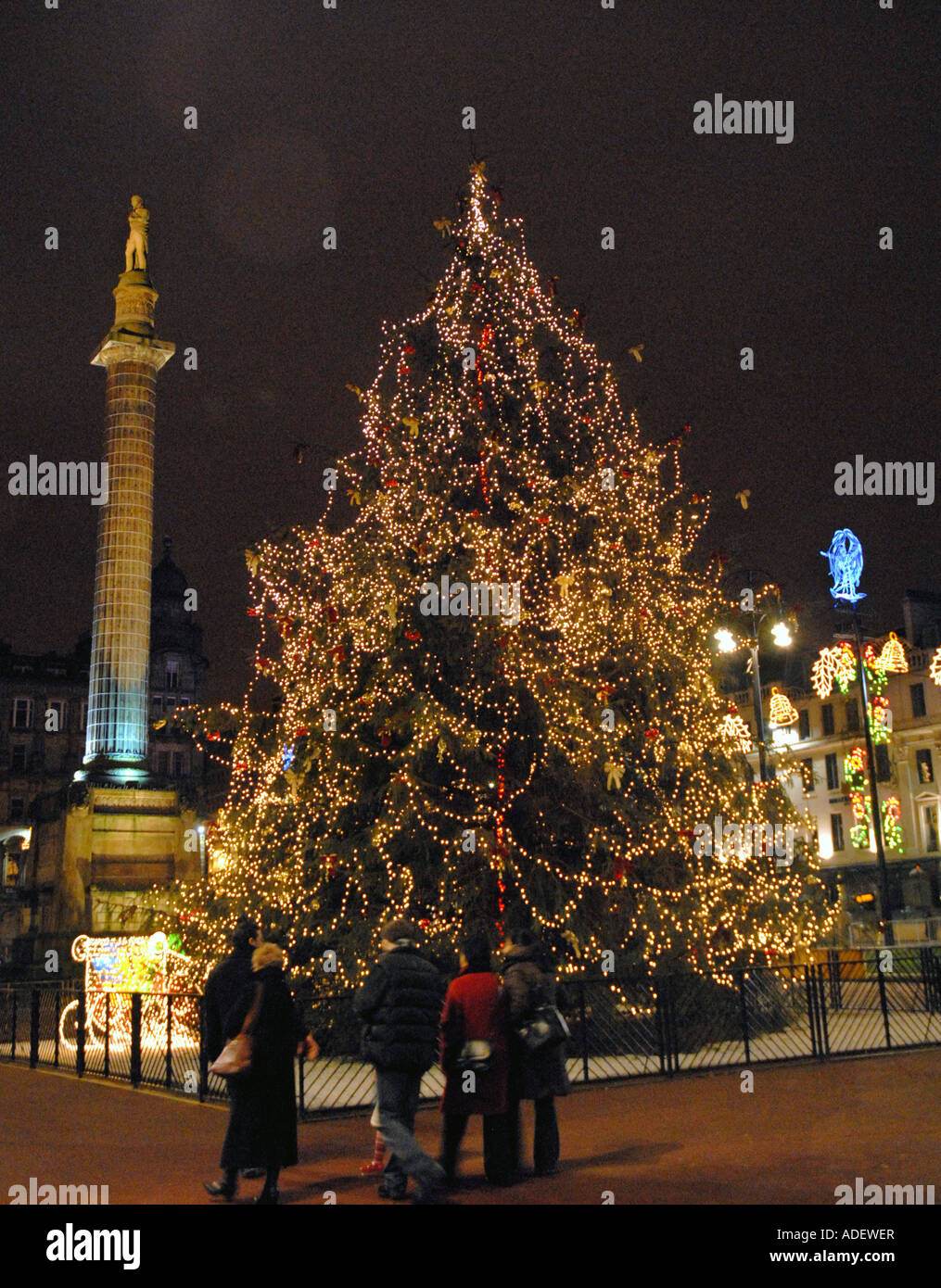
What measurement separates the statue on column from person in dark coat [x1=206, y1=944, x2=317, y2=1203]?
39.4m

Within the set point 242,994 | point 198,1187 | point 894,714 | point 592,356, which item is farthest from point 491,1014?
point 894,714

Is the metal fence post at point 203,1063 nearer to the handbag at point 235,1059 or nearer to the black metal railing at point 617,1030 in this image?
the black metal railing at point 617,1030

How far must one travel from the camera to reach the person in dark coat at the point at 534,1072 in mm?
9773

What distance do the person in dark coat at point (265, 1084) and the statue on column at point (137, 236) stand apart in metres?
39.4

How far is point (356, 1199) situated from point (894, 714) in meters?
53.6

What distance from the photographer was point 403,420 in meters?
19.6

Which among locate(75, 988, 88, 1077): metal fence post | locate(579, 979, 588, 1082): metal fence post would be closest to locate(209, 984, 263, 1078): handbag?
locate(579, 979, 588, 1082): metal fence post

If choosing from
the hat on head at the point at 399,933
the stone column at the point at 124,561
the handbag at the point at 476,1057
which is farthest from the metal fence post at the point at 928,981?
the stone column at the point at 124,561

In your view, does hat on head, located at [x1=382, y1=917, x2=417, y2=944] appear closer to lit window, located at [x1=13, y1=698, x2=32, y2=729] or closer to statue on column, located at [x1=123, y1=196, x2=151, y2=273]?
statue on column, located at [x1=123, y1=196, x2=151, y2=273]

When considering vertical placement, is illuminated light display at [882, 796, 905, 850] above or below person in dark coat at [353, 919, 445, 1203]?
above

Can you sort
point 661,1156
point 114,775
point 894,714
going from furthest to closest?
point 894,714, point 114,775, point 661,1156

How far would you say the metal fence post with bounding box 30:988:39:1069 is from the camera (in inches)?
741
